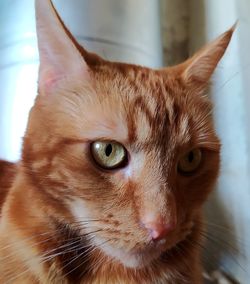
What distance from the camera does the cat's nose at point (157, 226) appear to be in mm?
718

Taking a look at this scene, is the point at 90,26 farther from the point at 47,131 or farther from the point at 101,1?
the point at 47,131

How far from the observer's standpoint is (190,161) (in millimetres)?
848

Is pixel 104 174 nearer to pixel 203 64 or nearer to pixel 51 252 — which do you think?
pixel 51 252

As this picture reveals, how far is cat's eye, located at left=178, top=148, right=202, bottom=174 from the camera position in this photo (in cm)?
83

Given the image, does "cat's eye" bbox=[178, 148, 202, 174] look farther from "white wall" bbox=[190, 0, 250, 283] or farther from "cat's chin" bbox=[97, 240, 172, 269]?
"white wall" bbox=[190, 0, 250, 283]

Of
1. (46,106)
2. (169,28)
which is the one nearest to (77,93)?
(46,106)

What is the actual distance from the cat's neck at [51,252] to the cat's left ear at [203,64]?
0.32 metres

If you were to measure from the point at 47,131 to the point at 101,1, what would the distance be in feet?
2.00

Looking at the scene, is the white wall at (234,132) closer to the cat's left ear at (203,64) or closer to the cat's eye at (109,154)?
the cat's left ear at (203,64)

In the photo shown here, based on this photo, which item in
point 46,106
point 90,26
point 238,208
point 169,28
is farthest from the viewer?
point 169,28

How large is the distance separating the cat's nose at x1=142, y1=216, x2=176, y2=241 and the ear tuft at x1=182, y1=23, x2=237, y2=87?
29 centimetres

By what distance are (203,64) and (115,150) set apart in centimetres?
28

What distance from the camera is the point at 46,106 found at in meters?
0.82

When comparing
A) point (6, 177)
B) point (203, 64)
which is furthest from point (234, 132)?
point (6, 177)
